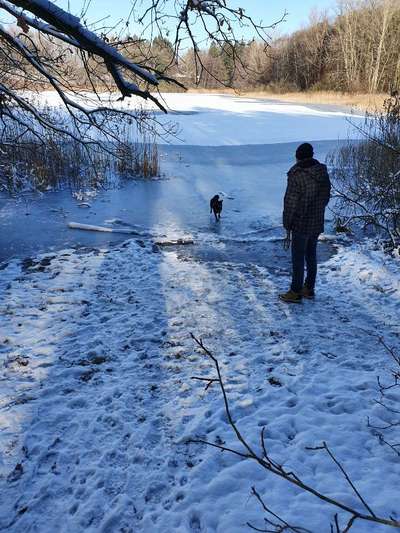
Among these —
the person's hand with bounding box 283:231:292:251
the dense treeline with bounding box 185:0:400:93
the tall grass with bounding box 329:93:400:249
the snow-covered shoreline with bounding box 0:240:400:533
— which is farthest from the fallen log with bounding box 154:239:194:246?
the dense treeline with bounding box 185:0:400:93

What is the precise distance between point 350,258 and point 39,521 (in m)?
5.24

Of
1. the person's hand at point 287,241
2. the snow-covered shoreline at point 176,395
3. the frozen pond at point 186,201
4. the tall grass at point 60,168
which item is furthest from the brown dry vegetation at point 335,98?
the snow-covered shoreline at point 176,395

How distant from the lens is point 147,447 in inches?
106

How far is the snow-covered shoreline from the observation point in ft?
7.55

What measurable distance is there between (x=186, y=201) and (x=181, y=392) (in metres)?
6.61

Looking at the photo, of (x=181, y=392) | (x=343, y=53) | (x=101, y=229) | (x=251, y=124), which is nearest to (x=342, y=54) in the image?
(x=343, y=53)

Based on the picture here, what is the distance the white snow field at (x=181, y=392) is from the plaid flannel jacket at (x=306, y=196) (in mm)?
974

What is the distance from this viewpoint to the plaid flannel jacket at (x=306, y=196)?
4.15 meters

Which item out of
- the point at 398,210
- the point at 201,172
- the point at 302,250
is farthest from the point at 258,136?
the point at 302,250

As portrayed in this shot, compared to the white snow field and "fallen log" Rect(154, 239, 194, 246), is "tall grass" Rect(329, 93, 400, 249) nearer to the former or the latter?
the white snow field

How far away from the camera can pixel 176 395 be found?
126 inches

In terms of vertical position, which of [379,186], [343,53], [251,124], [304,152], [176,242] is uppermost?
[343,53]

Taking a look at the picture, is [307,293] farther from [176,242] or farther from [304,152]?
[176,242]

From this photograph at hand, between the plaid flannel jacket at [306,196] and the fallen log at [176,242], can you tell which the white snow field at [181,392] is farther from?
the plaid flannel jacket at [306,196]
